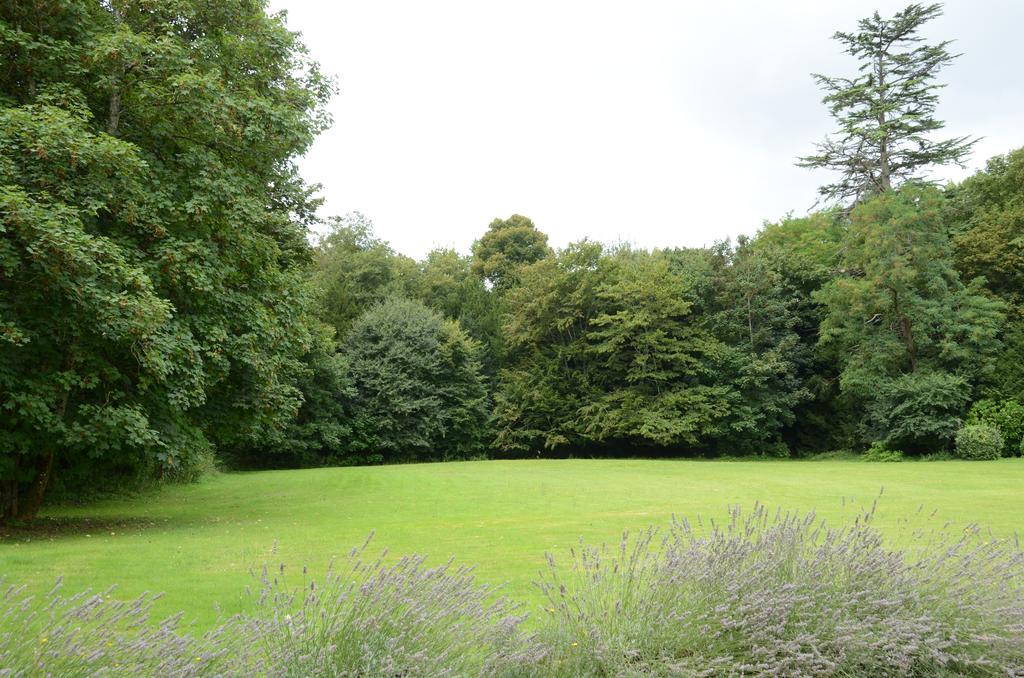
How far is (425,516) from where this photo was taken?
1522cm

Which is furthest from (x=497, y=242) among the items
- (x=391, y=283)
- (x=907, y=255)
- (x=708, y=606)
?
(x=708, y=606)

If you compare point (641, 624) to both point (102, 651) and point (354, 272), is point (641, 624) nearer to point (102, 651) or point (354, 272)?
point (102, 651)

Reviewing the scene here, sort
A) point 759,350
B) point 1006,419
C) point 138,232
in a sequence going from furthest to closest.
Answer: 1. point 759,350
2. point 1006,419
3. point 138,232

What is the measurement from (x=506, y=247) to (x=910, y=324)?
106ft

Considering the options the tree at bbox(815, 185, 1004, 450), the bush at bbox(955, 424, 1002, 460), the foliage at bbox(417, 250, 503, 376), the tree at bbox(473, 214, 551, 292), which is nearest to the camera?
the bush at bbox(955, 424, 1002, 460)

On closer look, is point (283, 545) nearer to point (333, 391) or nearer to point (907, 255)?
point (333, 391)

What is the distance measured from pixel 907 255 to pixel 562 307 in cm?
1840

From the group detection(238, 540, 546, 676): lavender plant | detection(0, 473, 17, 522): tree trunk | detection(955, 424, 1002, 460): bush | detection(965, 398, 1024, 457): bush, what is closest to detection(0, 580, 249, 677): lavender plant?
detection(238, 540, 546, 676): lavender plant

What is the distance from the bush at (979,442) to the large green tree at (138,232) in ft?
90.0

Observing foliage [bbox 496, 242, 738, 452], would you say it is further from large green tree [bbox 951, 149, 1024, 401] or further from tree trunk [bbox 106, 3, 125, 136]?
tree trunk [bbox 106, 3, 125, 136]

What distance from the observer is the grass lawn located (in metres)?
9.04

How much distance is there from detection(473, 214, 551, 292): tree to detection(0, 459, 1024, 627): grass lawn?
33.1 meters

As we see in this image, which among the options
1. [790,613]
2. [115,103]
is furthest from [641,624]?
[115,103]

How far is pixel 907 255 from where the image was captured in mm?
34344
